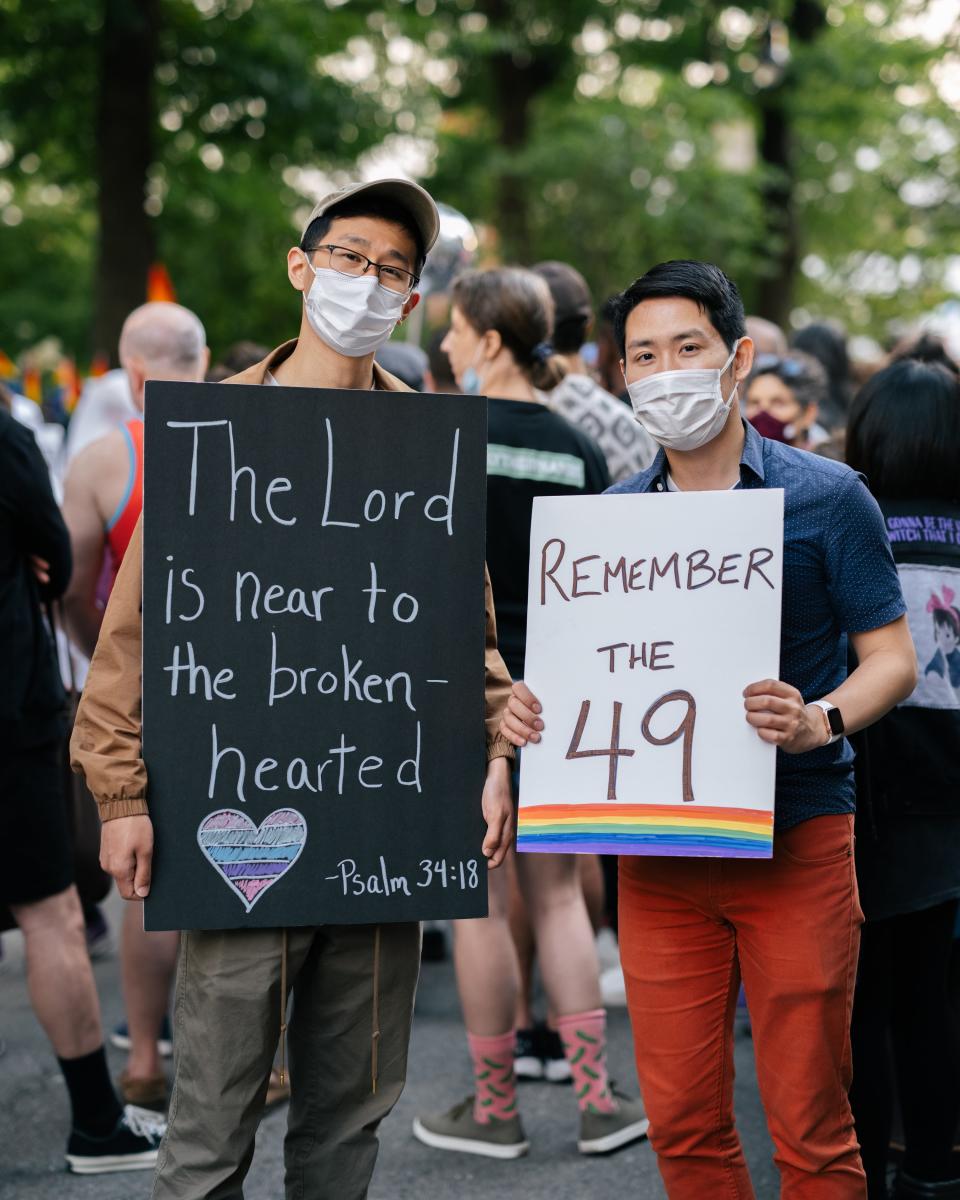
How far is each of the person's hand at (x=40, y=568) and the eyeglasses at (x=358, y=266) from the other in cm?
150

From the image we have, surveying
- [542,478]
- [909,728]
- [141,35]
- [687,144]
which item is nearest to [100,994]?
[542,478]

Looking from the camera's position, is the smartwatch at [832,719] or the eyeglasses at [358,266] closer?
the smartwatch at [832,719]

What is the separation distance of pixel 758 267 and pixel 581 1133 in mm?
17367

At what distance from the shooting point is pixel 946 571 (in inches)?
131

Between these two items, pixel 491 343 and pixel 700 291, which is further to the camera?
pixel 491 343

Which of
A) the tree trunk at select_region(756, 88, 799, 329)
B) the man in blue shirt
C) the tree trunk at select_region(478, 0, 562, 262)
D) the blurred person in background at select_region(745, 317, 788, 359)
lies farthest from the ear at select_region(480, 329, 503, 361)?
the tree trunk at select_region(756, 88, 799, 329)

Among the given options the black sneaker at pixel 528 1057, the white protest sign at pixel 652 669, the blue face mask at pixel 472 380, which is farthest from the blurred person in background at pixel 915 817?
the black sneaker at pixel 528 1057

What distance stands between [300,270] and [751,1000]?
5.32 feet

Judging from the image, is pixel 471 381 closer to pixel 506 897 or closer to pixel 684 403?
pixel 506 897

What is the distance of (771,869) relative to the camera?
8.93 ft

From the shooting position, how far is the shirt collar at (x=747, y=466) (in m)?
2.78

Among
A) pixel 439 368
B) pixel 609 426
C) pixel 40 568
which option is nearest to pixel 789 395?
pixel 609 426

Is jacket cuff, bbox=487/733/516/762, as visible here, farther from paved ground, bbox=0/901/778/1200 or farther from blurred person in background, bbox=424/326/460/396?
blurred person in background, bbox=424/326/460/396

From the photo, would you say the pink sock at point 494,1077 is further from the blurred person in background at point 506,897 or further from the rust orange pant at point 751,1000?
the rust orange pant at point 751,1000
